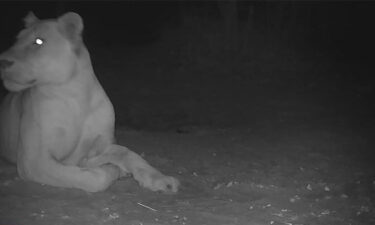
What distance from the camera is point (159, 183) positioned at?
4.45m

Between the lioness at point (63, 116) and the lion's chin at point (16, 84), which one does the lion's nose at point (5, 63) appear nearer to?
the lioness at point (63, 116)

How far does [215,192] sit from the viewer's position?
4551mm

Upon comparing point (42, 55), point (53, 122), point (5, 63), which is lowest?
point (53, 122)

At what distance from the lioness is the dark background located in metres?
2.43

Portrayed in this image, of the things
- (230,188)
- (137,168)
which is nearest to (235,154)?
(230,188)

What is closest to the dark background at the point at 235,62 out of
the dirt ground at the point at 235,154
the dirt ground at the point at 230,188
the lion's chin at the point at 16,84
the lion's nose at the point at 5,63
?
the dirt ground at the point at 235,154

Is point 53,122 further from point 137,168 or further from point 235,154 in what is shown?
point 235,154

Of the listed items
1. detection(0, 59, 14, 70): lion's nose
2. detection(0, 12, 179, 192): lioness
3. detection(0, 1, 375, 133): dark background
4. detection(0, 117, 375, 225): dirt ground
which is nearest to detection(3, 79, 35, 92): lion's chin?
detection(0, 12, 179, 192): lioness

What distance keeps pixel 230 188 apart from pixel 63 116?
1441 millimetres

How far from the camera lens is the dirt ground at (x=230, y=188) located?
12.7 feet

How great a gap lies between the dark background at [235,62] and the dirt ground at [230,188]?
0.99 meters

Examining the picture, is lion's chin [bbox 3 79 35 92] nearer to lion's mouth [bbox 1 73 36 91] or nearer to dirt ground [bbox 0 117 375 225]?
lion's mouth [bbox 1 73 36 91]

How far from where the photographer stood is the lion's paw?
4.45 m

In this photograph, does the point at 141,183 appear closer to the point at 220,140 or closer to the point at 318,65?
the point at 220,140
